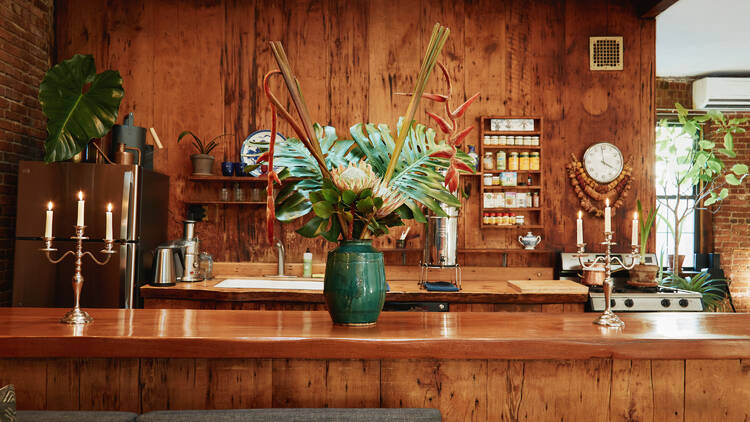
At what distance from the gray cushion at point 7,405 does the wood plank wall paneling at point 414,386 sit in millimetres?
280

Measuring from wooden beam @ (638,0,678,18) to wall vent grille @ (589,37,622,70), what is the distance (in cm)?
26

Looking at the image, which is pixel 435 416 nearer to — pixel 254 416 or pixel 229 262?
pixel 254 416

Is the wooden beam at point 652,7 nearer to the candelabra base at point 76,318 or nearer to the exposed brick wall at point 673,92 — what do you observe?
the exposed brick wall at point 673,92

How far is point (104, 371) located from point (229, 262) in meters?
2.54

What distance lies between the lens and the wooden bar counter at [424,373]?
1280mm

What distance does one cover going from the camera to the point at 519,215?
3.83 meters

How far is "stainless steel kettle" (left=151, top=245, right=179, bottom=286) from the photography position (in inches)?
125

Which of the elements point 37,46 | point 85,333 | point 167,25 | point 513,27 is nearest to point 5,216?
point 37,46

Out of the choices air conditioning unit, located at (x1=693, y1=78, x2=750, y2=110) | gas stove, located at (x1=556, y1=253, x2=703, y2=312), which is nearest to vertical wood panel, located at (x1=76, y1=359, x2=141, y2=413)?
gas stove, located at (x1=556, y1=253, x2=703, y2=312)

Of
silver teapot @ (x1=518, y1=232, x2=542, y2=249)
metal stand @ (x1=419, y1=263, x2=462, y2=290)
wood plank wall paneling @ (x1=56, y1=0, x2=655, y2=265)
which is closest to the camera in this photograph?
metal stand @ (x1=419, y1=263, x2=462, y2=290)

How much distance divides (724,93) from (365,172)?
6.21m

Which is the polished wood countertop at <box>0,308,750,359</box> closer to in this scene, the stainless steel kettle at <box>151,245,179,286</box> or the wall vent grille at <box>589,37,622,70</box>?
the stainless steel kettle at <box>151,245,179,286</box>

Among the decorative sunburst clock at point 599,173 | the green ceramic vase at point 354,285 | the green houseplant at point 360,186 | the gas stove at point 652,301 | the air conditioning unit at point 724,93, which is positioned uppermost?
the air conditioning unit at point 724,93

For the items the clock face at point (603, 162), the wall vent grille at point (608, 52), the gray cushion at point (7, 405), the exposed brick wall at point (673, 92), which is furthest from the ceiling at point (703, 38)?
the gray cushion at point (7, 405)
